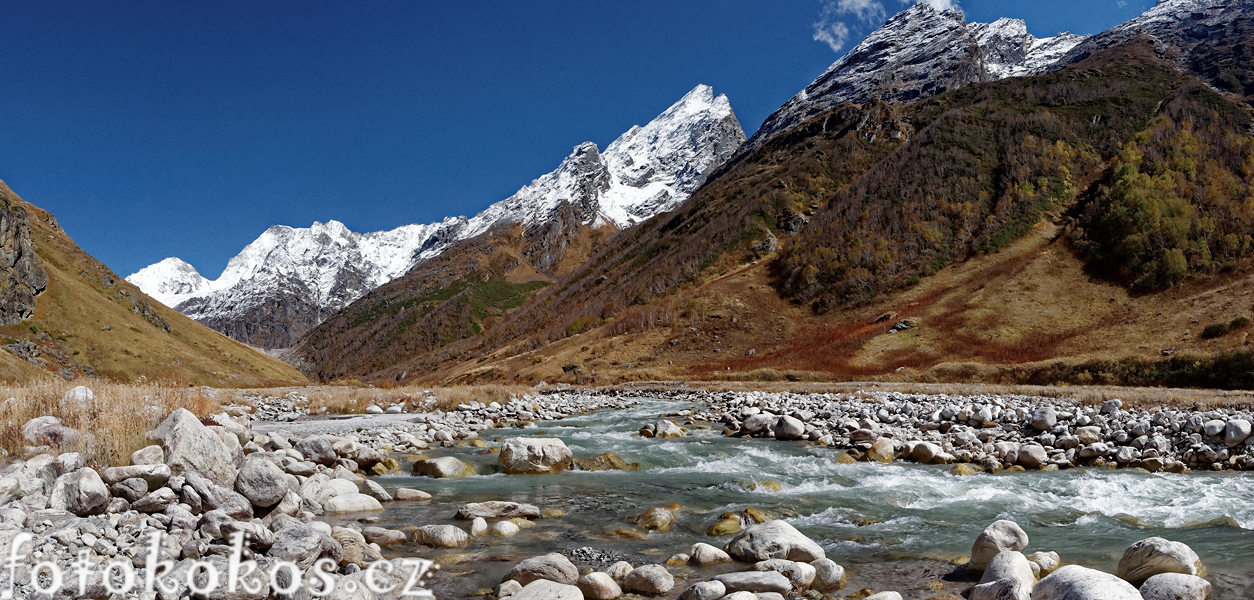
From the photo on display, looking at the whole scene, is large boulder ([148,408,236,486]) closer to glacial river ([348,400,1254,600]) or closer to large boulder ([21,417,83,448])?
large boulder ([21,417,83,448])

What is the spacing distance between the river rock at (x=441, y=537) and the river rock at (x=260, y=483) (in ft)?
7.17

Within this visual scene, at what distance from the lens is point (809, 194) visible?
12462 centimetres

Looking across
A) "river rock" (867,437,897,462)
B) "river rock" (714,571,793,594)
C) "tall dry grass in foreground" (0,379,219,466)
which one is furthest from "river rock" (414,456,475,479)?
"river rock" (867,437,897,462)

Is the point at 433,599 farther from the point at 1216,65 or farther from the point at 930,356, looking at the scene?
the point at 1216,65

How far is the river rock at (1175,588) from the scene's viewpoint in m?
6.21

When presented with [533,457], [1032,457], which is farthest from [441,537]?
[1032,457]

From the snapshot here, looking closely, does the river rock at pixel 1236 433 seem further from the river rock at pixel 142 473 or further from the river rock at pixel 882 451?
the river rock at pixel 142 473

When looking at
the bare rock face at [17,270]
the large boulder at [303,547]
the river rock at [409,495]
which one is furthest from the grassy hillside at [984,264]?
the bare rock face at [17,270]

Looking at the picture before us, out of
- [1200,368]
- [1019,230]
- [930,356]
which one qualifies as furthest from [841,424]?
[1019,230]

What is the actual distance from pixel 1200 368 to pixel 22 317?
93.9 m

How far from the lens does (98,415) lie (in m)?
10.1

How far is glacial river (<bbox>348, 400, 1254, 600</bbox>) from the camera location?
8.73 meters

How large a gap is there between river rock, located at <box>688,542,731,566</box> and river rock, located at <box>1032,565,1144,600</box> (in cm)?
369

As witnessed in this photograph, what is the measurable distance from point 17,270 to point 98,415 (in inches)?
3036
